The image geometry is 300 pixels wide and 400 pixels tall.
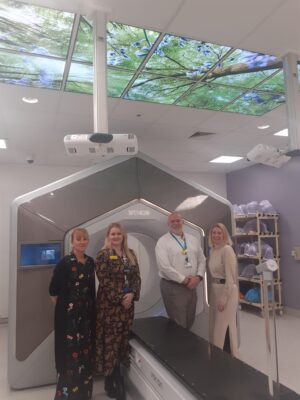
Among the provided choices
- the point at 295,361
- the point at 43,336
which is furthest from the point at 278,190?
the point at 43,336

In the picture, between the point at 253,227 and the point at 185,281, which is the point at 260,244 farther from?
the point at 185,281

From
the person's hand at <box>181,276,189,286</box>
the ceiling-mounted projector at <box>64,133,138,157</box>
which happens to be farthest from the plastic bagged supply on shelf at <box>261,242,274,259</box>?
the ceiling-mounted projector at <box>64,133,138,157</box>

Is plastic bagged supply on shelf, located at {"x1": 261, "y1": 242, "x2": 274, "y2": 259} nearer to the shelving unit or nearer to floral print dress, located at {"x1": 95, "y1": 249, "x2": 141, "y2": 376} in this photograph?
the shelving unit

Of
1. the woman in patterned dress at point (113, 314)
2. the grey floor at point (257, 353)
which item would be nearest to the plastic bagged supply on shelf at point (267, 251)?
the grey floor at point (257, 353)

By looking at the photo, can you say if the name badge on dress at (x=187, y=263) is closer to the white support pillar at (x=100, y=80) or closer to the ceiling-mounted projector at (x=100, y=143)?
the ceiling-mounted projector at (x=100, y=143)

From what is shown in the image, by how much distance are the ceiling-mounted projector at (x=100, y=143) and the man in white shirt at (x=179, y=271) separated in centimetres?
120

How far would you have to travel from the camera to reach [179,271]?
131 inches

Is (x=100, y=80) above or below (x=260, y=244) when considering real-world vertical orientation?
above

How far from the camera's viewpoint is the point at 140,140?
500 cm

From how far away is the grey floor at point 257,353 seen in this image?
3.16m

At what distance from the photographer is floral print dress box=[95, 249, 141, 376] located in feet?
9.64

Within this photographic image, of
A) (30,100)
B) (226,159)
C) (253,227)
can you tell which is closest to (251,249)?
(253,227)

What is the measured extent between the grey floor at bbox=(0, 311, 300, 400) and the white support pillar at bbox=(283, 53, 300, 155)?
2.17m

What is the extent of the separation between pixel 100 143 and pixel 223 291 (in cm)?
189
